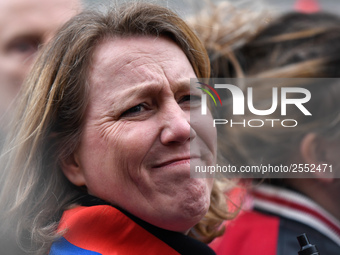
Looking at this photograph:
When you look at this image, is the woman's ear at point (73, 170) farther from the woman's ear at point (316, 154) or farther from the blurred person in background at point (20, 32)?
the woman's ear at point (316, 154)

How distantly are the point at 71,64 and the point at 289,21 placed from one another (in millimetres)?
1711

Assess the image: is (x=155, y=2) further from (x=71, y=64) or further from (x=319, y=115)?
(x=319, y=115)

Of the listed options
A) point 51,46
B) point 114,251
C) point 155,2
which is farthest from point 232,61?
point 114,251

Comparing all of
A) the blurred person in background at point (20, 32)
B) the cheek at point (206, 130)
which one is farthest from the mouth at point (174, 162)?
the blurred person in background at point (20, 32)

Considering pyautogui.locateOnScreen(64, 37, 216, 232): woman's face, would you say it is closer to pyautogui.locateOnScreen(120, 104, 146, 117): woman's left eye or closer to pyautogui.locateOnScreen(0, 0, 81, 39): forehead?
pyautogui.locateOnScreen(120, 104, 146, 117): woman's left eye

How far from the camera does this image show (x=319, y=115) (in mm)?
1991

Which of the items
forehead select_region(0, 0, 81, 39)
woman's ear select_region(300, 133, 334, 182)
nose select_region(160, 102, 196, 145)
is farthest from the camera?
forehead select_region(0, 0, 81, 39)

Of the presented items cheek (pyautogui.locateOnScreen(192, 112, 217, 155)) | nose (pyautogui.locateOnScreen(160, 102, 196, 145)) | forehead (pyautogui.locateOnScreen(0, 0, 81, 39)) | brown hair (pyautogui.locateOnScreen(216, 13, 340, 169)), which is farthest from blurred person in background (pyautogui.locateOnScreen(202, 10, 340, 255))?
forehead (pyautogui.locateOnScreen(0, 0, 81, 39))

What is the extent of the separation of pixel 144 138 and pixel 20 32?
97 centimetres

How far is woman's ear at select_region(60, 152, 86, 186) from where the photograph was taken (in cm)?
137

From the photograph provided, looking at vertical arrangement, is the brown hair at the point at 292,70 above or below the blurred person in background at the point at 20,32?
below

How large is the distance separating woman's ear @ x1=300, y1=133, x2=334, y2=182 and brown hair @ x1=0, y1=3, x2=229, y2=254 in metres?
0.66

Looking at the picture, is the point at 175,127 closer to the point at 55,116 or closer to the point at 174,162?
the point at 174,162

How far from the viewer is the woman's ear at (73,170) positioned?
1.37 meters
